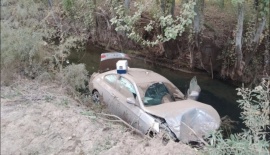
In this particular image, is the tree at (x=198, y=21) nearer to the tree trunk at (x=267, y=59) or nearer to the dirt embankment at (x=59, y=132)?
the tree trunk at (x=267, y=59)

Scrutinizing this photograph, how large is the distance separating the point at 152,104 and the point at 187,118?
3.34 feet

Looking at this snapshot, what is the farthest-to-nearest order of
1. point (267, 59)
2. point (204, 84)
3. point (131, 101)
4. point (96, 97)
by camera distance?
point (204, 84) < point (267, 59) < point (96, 97) < point (131, 101)

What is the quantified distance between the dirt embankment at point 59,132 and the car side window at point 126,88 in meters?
1.37

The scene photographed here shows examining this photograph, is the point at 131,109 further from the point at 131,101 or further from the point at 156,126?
the point at 156,126

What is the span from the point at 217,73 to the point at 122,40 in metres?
5.03

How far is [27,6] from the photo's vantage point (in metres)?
8.52

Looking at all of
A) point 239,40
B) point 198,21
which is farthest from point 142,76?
point 198,21

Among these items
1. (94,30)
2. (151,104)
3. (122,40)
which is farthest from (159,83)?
(94,30)

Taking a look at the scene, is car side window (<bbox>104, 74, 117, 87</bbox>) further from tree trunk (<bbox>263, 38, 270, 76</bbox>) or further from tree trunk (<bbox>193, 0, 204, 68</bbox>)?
tree trunk (<bbox>263, 38, 270, 76</bbox>)

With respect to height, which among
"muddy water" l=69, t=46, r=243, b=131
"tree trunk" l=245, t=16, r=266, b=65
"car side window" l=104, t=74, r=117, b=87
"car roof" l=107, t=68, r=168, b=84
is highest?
"tree trunk" l=245, t=16, r=266, b=65

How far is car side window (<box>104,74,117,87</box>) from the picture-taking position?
339 inches

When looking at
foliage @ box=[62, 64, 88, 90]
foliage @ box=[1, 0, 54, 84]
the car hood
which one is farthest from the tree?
foliage @ box=[1, 0, 54, 84]

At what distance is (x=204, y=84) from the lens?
12.9 m

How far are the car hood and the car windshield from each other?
276 millimetres
